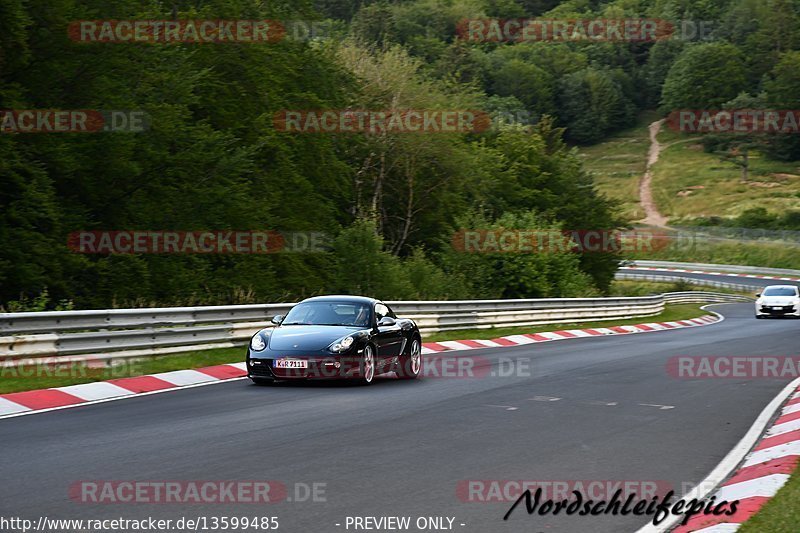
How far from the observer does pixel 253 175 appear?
123 feet

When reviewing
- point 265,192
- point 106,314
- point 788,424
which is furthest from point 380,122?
point 788,424

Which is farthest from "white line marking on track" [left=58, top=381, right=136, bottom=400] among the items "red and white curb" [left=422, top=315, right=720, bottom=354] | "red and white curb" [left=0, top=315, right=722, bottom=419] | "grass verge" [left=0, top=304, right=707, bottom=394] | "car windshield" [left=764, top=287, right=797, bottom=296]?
"car windshield" [left=764, top=287, right=797, bottom=296]

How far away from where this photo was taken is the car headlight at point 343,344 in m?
14.5

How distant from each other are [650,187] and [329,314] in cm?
11765

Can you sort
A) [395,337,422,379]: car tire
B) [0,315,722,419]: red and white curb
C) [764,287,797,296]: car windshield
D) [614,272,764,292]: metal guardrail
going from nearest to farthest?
1. [0,315,722,419]: red and white curb
2. [395,337,422,379]: car tire
3. [764,287,797,296]: car windshield
4. [614,272,764,292]: metal guardrail

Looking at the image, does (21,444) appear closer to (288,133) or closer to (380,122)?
(288,133)

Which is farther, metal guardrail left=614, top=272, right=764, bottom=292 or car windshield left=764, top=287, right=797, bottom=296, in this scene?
metal guardrail left=614, top=272, right=764, bottom=292

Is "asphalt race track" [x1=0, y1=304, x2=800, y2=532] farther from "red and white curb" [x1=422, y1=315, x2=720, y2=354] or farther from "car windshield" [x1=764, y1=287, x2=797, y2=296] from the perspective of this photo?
"car windshield" [x1=764, y1=287, x2=797, y2=296]

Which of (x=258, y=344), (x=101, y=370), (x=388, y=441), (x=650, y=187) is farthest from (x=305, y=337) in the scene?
(x=650, y=187)

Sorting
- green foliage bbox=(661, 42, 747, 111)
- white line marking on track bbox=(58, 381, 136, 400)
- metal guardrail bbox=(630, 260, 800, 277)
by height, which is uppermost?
green foliage bbox=(661, 42, 747, 111)

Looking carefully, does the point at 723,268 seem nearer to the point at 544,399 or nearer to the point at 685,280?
the point at 685,280

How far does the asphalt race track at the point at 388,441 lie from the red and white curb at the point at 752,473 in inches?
8.5

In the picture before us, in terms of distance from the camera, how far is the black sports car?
566 inches

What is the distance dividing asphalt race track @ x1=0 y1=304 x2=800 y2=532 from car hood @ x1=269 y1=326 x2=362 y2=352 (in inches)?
24.5
